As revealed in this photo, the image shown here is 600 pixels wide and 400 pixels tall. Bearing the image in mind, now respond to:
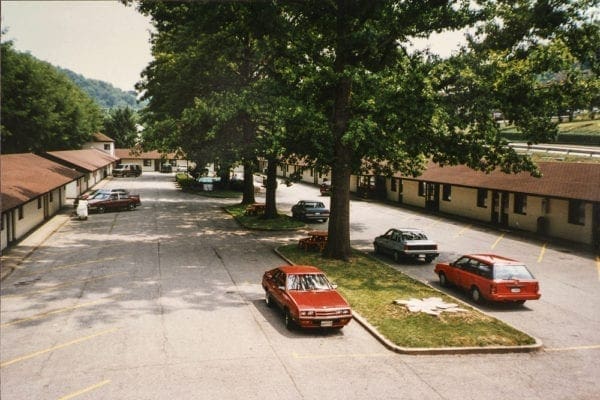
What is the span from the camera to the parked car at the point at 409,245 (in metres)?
23.5

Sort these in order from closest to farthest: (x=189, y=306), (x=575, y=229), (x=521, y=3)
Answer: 1. (x=189, y=306)
2. (x=521, y=3)
3. (x=575, y=229)

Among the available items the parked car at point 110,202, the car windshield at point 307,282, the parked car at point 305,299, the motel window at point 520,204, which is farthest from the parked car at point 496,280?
the parked car at point 110,202

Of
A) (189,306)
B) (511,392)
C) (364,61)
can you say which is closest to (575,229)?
(364,61)

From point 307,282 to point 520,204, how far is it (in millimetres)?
23091

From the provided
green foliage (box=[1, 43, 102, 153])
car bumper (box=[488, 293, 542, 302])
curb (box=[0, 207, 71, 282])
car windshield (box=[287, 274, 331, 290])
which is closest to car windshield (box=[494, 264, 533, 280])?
car bumper (box=[488, 293, 542, 302])

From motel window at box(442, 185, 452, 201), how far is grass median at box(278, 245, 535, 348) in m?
21.0

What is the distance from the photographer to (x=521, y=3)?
2180cm

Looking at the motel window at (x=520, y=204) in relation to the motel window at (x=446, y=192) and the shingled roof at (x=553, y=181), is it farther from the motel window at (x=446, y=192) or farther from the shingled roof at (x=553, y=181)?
the motel window at (x=446, y=192)

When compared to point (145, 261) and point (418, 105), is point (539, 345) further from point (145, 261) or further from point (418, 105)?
point (145, 261)

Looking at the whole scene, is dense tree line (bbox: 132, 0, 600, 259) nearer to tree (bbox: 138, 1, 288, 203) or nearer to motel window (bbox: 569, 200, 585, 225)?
tree (bbox: 138, 1, 288, 203)

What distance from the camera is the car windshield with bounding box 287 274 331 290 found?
15711mm

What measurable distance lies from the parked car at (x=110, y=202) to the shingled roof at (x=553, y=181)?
26.3 m

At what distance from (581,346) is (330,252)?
12.2 metres

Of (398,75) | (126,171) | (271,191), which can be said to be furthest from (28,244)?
(126,171)
